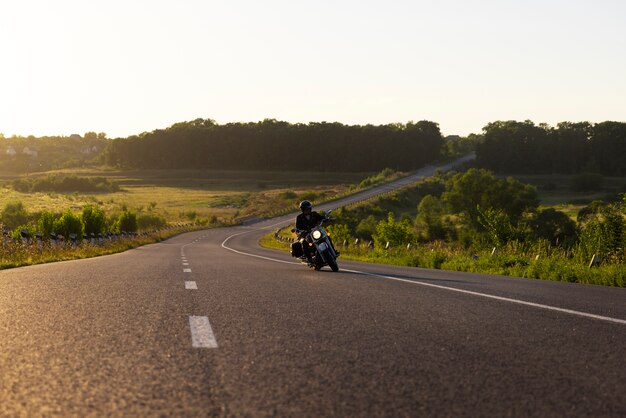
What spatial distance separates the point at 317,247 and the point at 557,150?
16589 centimetres

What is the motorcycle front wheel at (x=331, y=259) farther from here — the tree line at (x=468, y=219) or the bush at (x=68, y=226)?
the bush at (x=68, y=226)

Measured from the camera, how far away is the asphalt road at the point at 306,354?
4.58 metres

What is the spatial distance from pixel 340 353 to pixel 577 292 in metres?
7.43

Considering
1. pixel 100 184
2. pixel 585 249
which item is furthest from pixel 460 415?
pixel 100 184

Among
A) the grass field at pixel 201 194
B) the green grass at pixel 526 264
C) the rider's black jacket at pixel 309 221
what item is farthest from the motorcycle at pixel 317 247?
the grass field at pixel 201 194

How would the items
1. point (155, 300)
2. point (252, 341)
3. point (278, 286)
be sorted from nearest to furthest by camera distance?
point (252, 341) → point (155, 300) → point (278, 286)

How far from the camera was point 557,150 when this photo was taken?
571ft

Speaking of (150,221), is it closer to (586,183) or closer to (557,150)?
(586,183)

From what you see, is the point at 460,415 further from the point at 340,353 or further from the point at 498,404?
the point at 340,353

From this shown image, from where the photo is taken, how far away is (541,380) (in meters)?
5.30

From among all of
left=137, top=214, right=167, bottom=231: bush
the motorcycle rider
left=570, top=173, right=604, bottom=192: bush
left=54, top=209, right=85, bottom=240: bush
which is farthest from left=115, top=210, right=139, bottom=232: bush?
left=570, top=173, right=604, bottom=192: bush

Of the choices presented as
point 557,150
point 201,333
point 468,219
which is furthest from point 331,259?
point 557,150

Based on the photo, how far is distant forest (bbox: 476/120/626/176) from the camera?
170125mm

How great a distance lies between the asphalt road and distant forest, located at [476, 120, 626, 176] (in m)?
166
